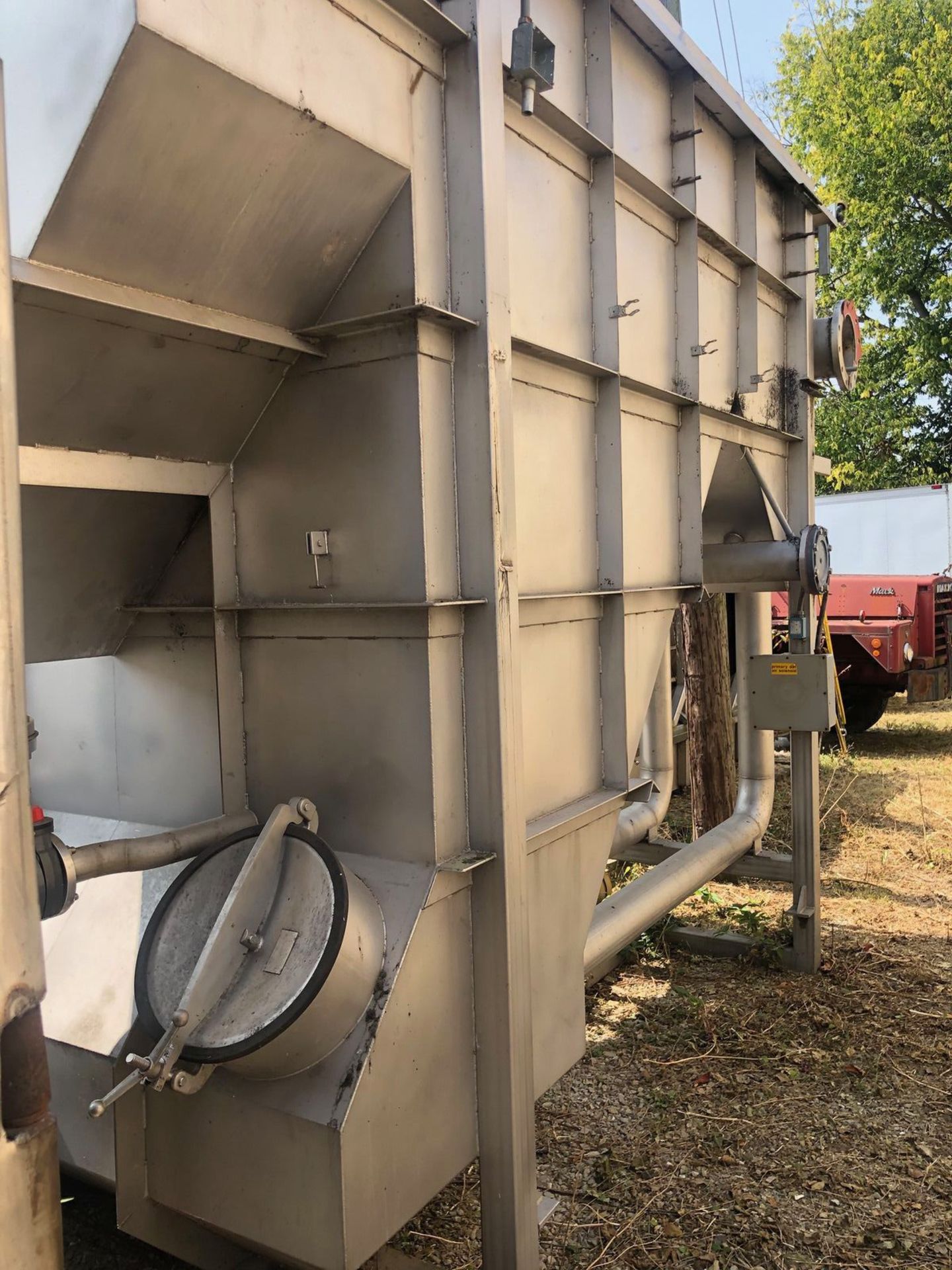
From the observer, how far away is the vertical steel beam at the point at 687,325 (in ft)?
12.3

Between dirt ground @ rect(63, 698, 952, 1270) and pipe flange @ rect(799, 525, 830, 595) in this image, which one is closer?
dirt ground @ rect(63, 698, 952, 1270)

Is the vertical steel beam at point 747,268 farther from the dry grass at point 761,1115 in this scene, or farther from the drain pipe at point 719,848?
the dry grass at point 761,1115

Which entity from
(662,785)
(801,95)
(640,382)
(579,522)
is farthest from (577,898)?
(801,95)

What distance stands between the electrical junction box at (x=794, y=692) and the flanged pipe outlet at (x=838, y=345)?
147 centimetres

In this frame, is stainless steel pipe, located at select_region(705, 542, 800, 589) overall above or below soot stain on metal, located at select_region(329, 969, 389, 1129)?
above

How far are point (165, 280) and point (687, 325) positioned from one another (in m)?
2.24

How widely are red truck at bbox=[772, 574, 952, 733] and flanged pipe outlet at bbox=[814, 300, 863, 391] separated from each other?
509 centimetres

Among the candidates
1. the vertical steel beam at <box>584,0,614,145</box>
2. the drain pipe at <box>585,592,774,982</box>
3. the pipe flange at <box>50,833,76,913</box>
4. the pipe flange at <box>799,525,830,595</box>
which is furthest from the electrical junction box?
the pipe flange at <box>50,833,76,913</box>

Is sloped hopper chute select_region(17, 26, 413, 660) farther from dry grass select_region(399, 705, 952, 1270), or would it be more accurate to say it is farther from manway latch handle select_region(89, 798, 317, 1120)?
dry grass select_region(399, 705, 952, 1270)

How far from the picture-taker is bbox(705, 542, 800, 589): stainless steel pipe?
4.90 meters

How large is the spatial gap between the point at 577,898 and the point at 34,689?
73.5 inches

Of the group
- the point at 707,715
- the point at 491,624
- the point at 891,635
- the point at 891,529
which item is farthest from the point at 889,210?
the point at 491,624

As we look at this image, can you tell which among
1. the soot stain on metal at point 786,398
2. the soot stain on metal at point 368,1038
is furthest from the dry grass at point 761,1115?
the soot stain on metal at point 786,398

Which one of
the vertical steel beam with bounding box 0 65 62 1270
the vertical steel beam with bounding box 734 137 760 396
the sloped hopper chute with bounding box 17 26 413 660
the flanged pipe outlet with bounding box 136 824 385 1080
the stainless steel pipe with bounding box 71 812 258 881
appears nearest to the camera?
the vertical steel beam with bounding box 0 65 62 1270
